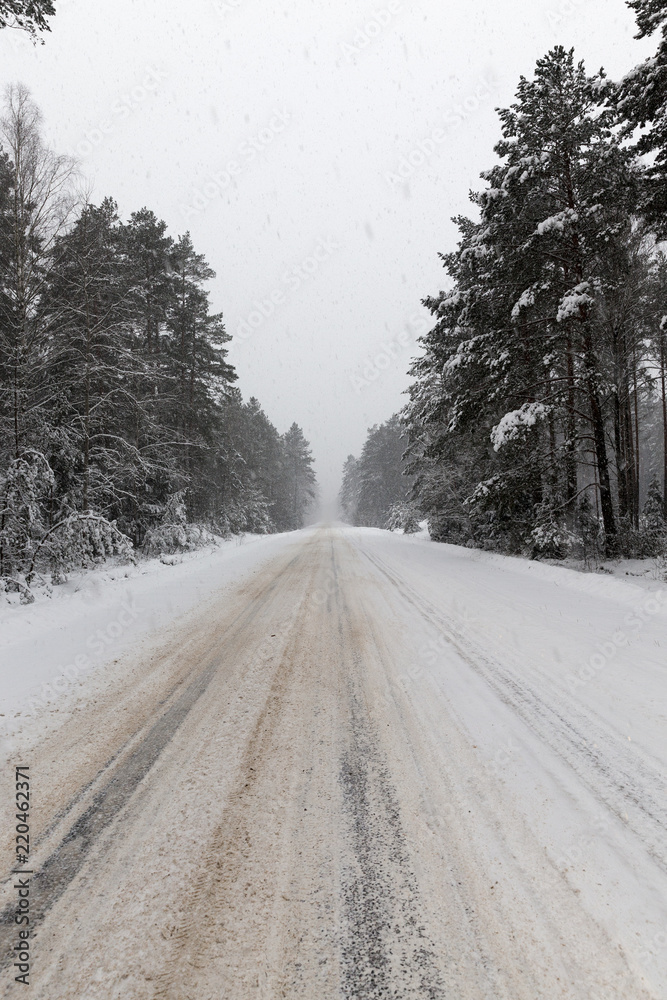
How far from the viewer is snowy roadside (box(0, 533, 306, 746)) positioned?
11.7ft

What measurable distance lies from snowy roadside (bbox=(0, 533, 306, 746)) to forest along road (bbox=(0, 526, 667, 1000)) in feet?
1.59

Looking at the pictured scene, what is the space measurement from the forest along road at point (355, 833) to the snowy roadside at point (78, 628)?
49cm

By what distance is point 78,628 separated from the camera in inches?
226

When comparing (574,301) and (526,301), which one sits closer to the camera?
(574,301)

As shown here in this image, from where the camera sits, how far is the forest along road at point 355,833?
142cm

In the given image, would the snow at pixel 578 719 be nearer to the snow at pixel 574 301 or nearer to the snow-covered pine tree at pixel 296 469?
the snow at pixel 574 301

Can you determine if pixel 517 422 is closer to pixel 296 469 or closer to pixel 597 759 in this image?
pixel 597 759

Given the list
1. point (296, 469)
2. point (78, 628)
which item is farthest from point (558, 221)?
point (296, 469)

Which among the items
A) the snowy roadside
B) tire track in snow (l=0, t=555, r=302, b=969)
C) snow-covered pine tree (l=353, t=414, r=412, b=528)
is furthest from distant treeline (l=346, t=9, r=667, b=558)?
snow-covered pine tree (l=353, t=414, r=412, b=528)

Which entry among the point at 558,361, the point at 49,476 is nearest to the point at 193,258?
the point at 49,476

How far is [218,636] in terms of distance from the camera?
5.12m

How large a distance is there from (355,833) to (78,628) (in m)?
5.18

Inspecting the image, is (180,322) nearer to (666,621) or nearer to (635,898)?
(666,621)

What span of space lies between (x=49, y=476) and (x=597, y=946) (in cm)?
965
